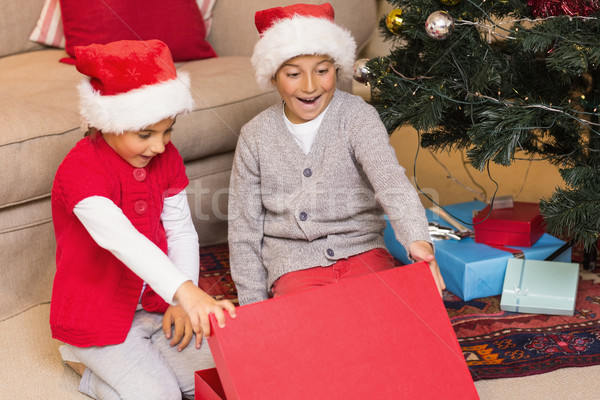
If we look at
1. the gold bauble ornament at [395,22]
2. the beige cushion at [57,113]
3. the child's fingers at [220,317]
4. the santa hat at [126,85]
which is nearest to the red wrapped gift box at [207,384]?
the child's fingers at [220,317]

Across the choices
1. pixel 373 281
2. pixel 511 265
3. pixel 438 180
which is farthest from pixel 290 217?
pixel 438 180

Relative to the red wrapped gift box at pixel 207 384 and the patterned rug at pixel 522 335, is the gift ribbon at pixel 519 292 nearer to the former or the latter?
the patterned rug at pixel 522 335

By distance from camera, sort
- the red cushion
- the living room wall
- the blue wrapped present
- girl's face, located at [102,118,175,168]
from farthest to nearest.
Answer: the living room wall
the red cushion
the blue wrapped present
girl's face, located at [102,118,175,168]

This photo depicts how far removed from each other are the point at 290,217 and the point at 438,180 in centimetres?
121

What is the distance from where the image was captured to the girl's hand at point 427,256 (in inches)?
40.7

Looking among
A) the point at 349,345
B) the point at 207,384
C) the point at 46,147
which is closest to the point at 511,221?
the point at 349,345

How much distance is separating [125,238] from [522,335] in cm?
85

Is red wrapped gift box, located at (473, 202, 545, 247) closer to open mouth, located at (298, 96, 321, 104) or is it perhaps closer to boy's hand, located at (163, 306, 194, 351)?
open mouth, located at (298, 96, 321, 104)

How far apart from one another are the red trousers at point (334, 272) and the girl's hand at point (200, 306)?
33cm

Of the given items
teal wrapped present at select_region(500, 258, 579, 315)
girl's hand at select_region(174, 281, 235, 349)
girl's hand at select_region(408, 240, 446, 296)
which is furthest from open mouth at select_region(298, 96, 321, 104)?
teal wrapped present at select_region(500, 258, 579, 315)

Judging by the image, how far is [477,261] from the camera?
1.49 metres

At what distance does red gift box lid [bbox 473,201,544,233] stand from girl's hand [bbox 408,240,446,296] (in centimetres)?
53

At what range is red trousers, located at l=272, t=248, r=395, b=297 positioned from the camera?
1.28m

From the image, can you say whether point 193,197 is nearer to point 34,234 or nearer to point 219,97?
point 219,97
